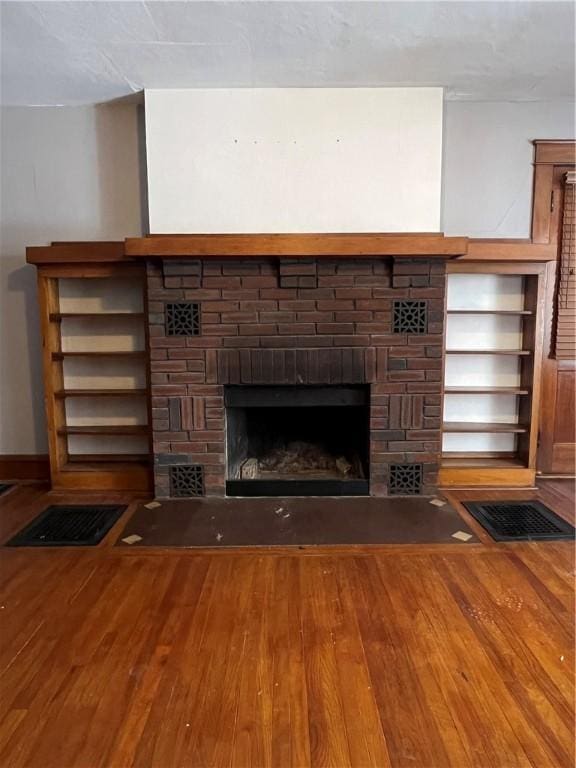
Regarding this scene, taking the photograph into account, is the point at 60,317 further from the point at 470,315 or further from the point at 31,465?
the point at 470,315

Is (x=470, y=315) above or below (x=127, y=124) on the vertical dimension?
below

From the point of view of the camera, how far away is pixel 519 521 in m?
2.58

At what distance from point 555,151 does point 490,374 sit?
1.45m

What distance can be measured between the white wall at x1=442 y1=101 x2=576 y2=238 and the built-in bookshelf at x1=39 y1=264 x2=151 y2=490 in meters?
2.07

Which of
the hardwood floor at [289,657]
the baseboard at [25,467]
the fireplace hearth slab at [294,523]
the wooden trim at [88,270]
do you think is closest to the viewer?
the hardwood floor at [289,657]

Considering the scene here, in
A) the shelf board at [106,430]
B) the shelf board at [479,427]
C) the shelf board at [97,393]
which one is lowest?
the shelf board at [106,430]

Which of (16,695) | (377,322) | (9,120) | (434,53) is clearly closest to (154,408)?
(377,322)

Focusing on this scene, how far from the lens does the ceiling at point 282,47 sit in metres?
2.09

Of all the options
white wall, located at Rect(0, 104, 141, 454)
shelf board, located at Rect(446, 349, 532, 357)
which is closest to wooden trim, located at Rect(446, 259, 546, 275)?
shelf board, located at Rect(446, 349, 532, 357)

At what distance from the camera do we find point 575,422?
3.26 metres

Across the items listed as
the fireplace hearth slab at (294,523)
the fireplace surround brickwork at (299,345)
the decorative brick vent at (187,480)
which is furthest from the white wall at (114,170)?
the fireplace hearth slab at (294,523)

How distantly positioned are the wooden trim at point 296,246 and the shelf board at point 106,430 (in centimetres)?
114

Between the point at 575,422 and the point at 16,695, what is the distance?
3375 mm

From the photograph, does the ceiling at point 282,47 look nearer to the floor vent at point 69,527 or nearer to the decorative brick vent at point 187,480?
the decorative brick vent at point 187,480
